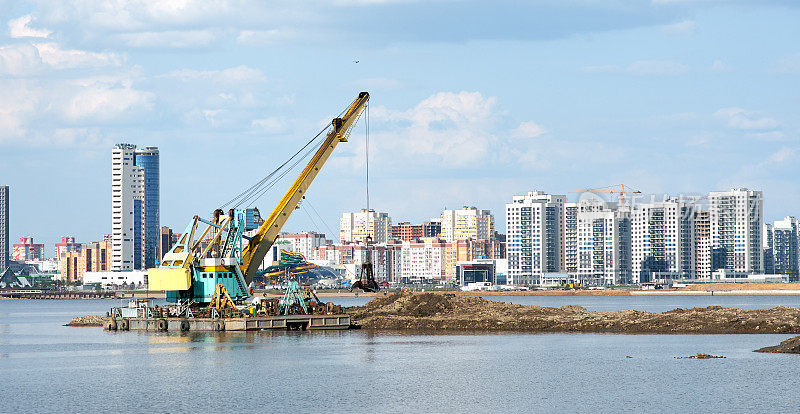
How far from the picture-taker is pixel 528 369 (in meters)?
48.3

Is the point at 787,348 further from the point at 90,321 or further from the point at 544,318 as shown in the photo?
the point at 90,321

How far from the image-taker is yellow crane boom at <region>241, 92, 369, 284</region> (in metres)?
76.2

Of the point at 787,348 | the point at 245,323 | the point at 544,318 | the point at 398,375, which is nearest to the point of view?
the point at 398,375

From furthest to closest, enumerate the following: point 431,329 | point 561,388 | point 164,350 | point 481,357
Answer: point 431,329 < point 164,350 < point 481,357 < point 561,388

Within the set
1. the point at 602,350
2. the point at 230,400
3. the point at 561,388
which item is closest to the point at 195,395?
the point at 230,400

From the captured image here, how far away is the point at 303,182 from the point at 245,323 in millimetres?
12953

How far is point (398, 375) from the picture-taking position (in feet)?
152

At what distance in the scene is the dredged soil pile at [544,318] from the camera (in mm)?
67750

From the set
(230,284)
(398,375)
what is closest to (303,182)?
(230,284)

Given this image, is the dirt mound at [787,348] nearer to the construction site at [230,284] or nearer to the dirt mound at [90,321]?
the construction site at [230,284]

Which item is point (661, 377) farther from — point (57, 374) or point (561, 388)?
point (57, 374)

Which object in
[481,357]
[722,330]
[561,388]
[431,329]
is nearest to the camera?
[561,388]

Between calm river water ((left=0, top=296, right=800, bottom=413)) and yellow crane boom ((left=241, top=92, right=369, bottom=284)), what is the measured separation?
11.1 meters

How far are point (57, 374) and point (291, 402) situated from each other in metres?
14.1
